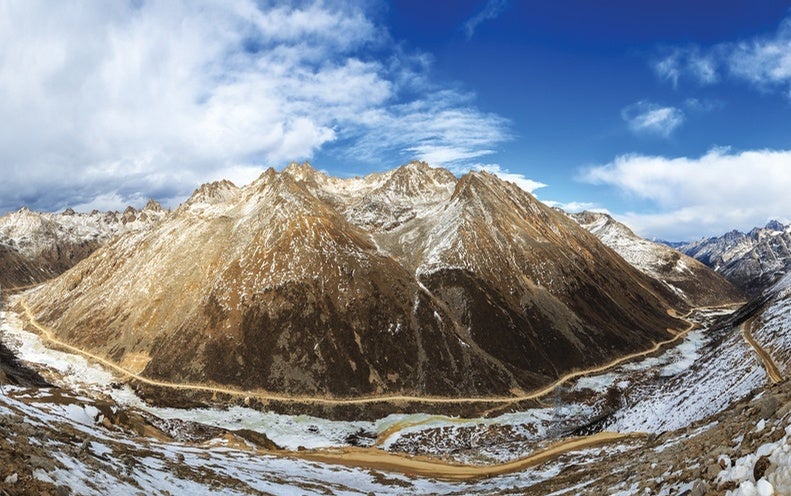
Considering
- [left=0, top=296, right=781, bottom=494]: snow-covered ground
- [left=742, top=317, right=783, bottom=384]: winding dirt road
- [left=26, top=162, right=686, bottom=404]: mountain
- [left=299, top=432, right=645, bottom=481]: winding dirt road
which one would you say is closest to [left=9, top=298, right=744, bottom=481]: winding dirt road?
[left=299, top=432, right=645, bottom=481]: winding dirt road

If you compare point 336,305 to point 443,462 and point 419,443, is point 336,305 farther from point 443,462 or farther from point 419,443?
point 443,462

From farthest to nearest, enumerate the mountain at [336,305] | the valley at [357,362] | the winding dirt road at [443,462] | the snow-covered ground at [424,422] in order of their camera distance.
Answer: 1. the mountain at [336,305]
2. the snow-covered ground at [424,422]
3. the winding dirt road at [443,462]
4. the valley at [357,362]

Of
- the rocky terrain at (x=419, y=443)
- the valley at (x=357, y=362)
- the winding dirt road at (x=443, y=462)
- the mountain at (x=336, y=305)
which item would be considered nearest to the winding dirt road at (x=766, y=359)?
the valley at (x=357, y=362)

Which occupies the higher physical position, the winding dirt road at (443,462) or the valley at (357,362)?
the valley at (357,362)

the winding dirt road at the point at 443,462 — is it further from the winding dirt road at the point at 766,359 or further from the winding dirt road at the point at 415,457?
the winding dirt road at the point at 766,359

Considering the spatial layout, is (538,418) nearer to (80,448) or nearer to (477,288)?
(477,288)

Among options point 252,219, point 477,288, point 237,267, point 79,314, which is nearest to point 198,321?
point 237,267

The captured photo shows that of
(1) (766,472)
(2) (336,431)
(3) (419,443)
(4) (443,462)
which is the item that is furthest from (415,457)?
(1) (766,472)

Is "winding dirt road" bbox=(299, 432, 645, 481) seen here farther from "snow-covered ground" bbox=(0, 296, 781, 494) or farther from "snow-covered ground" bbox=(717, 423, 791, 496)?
"snow-covered ground" bbox=(717, 423, 791, 496)

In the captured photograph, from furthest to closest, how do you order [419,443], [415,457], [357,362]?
1. [357,362]
2. [419,443]
3. [415,457]
